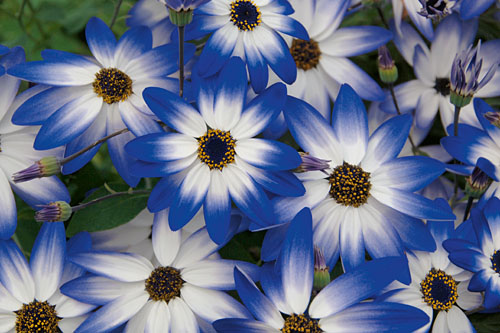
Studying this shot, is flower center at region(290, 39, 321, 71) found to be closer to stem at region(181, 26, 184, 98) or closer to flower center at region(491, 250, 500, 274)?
stem at region(181, 26, 184, 98)

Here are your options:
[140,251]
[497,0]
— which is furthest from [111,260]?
[497,0]

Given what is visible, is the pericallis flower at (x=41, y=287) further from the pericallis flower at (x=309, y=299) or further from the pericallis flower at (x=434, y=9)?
the pericallis flower at (x=434, y=9)

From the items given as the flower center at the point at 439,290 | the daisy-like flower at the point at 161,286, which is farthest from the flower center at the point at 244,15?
the flower center at the point at 439,290

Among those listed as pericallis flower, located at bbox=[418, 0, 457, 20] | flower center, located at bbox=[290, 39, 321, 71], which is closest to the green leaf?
flower center, located at bbox=[290, 39, 321, 71]

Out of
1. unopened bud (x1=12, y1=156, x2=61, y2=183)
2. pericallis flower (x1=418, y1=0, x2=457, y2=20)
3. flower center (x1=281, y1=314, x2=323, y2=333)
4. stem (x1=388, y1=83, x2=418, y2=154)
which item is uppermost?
pericallis flower (x1=418, y1=0, x2=457, y2=20)

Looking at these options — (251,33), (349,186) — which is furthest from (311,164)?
(251,33)

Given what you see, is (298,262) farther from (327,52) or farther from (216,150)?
(327,52)
